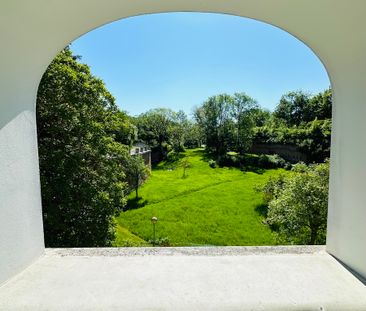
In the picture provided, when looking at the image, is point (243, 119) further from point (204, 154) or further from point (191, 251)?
point (191, 251)

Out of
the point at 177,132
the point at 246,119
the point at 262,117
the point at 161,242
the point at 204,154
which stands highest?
the point at 262,117

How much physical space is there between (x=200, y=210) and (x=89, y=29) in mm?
16151

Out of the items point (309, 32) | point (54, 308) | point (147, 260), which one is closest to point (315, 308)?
point (147, 260)

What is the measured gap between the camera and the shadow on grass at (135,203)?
1787 cm

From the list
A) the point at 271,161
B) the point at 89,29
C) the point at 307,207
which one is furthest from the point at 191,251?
the point at 271,161

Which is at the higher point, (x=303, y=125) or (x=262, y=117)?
(x=262, y=117)

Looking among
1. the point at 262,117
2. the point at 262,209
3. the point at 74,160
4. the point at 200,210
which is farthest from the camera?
the point at 262,117

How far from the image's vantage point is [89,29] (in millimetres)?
1965

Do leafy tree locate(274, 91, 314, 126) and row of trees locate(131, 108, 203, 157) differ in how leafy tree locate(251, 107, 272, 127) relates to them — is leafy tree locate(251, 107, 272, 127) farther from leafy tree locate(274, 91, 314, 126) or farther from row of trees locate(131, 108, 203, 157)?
row of trees locate(131, 108, 203, 157)

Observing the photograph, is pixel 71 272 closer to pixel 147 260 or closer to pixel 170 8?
pixel 147 260

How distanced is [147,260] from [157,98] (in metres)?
30.3

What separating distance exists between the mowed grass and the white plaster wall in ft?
27.7

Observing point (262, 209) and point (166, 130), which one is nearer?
point (262, 209)

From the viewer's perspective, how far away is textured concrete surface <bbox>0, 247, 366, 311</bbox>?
158cm
